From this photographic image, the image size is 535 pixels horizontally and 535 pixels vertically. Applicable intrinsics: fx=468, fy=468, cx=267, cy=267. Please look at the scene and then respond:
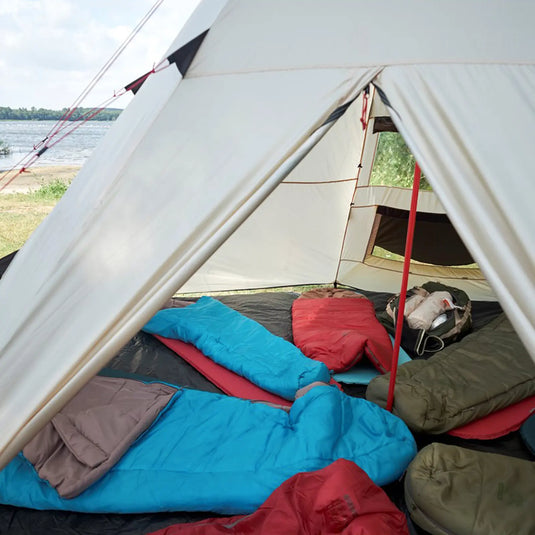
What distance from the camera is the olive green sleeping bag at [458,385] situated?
1844mm

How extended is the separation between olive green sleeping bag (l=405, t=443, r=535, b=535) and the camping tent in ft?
2.06

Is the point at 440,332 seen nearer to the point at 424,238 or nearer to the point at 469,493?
the point at 424,238

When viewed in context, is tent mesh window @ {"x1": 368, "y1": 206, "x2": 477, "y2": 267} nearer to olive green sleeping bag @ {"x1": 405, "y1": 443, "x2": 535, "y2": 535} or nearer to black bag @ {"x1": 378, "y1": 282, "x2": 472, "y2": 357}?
black bag @ {"x1": 378, "y1": 282, "x2": 472, "y2": 357}

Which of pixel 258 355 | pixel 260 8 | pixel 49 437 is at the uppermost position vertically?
pixel 260 8

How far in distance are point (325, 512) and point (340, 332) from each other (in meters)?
1.40

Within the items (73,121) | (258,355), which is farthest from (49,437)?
(73,121)

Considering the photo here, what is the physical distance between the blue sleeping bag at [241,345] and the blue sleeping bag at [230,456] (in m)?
0.28

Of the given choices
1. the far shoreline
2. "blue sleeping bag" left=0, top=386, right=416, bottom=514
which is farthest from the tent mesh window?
the far shoreline

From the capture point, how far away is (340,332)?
2486 mm

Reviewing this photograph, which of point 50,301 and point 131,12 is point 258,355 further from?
point 131,12

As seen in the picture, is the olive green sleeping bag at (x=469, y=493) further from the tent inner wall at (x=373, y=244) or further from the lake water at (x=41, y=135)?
the lake water at (x=41, y=135)

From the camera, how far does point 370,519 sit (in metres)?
1.10

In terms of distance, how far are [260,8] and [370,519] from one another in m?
1.56

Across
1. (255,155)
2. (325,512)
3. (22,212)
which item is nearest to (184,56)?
(255,155)
